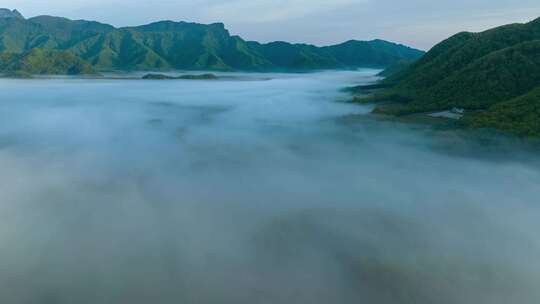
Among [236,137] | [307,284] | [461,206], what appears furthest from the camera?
[236,137]

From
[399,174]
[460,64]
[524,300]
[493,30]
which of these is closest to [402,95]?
[460,64]

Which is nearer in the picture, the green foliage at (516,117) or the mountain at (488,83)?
the green foliage at (516,117)

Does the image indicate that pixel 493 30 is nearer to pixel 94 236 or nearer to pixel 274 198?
pixel 274 198

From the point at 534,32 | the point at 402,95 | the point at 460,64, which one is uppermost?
the point at 534,32

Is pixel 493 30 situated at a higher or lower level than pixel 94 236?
higher

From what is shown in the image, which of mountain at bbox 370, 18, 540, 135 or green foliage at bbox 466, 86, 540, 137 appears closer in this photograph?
green foliage at bbox 466, 86, 540, 137

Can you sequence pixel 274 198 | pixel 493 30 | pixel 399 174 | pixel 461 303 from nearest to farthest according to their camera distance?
pixel 461 303 < pixel 274 198 < pixel 399 174 < pixel 493 30

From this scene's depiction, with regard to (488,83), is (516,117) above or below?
below

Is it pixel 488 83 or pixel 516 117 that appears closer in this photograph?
pixel 516 117
